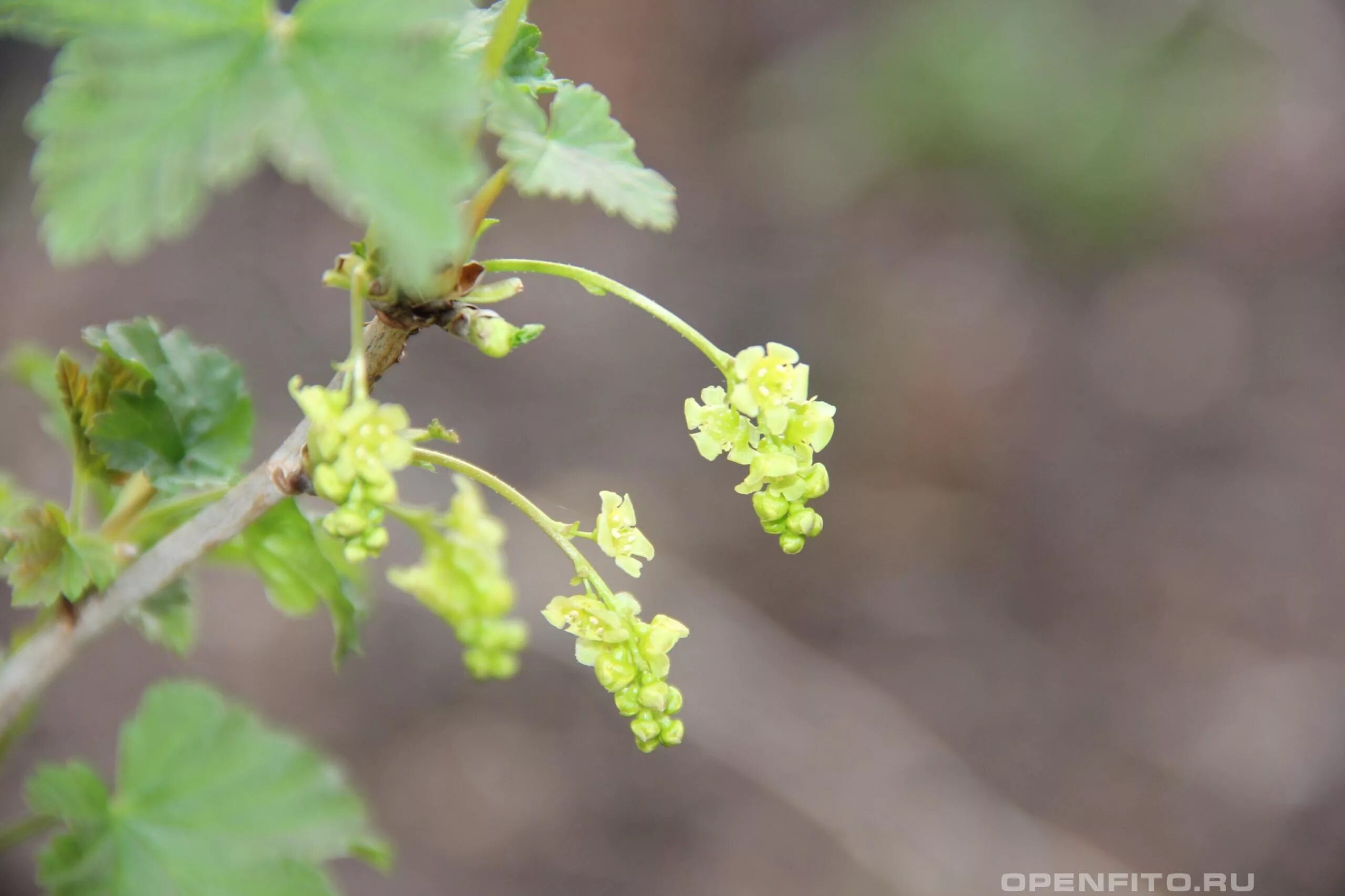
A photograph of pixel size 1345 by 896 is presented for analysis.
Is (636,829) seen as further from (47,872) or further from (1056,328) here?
(1056,328)

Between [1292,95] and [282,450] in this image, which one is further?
[1292,95]

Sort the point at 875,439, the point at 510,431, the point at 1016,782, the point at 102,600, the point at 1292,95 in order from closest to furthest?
the point at 102,600, the point at 1016,782, the point at 510,431, the point at 875,439, the point at 1292,95

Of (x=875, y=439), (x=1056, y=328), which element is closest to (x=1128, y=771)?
(x=875, y=439)

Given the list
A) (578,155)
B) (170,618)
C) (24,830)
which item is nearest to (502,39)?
(578,155)

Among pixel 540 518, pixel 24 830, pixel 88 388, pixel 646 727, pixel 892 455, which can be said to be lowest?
pixel 24 830

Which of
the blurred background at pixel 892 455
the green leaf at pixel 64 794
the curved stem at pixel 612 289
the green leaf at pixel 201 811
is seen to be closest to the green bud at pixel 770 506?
the curved stem at pixel 612 289

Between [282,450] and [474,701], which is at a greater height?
[474,701]

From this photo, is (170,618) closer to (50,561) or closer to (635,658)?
(50,561)
